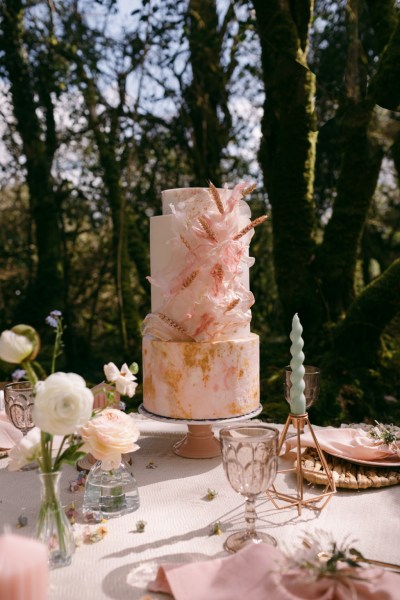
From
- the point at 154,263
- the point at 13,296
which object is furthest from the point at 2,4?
the point at 154,263

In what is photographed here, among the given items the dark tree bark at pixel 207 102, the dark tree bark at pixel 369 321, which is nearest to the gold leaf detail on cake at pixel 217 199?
the dark tree bark at pixel 369 321

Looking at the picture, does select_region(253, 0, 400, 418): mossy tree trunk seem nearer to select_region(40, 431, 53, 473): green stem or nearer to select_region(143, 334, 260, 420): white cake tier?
select_region(143, 334, 260, 420): white cake tier

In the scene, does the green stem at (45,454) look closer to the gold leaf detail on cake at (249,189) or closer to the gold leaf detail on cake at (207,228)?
the gold leaf detail on cake at (207,228)

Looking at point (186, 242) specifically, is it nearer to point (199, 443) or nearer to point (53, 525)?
point (199, 443)

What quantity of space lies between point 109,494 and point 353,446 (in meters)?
0.78

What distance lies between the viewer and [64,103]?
5.32 m

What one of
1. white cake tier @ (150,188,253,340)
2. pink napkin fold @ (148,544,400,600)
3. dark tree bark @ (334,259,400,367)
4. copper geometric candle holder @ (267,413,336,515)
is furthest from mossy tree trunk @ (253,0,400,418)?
pink napkin fold @ (148,544,400,600)

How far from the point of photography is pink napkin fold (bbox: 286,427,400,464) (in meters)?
1.69

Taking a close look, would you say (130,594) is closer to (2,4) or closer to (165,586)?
(165,586)

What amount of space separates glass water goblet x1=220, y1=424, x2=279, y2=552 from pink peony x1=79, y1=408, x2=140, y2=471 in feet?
0.83

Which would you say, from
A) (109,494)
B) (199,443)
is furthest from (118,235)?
(109,494)

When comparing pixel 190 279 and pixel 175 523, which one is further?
pixel 190 279

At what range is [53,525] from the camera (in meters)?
1.14

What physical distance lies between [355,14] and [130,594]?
3.79m
